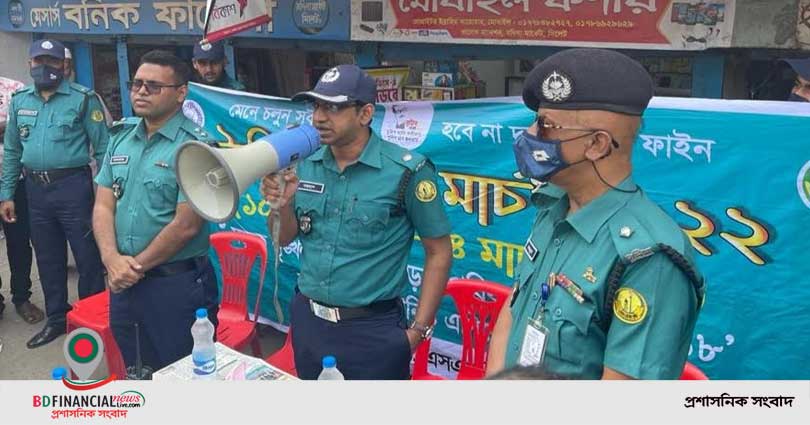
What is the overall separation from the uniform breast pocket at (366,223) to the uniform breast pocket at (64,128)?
2688 mm

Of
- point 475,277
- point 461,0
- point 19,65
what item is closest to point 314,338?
point 475,277

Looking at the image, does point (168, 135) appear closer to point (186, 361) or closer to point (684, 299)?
point (186, 361)

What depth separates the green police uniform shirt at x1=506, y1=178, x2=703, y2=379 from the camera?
157 centimetres

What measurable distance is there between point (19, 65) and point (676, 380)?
9.39 meters

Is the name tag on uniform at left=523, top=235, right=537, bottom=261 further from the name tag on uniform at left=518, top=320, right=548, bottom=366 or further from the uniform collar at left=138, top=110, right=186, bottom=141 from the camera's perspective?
the uniform collar at left=138, top=110, right=186, bottom=141

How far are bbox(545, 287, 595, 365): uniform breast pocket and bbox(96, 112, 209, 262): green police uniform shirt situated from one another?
76.4 inches

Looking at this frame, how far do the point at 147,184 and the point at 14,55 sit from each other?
708 centimetres

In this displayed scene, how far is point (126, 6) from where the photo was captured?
7.21 metres

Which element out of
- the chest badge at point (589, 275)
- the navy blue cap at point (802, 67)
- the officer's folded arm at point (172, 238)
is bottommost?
the officer's folded arm at point (172, 238)

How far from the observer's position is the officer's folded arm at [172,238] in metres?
3.11

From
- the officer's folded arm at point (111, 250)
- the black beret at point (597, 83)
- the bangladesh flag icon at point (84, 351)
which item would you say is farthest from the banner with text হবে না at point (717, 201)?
the bangladesh flag icon at point (84, 351)

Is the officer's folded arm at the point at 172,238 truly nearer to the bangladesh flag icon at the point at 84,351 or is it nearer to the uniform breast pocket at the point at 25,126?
the bangladesh flag icon at the point at 84,351

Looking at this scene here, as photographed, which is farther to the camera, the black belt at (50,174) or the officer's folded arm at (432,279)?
the black belt at (50,174)

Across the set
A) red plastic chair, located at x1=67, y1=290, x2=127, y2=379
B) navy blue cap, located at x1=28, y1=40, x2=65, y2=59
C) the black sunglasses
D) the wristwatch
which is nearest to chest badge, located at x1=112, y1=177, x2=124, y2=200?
the black sunglasses
